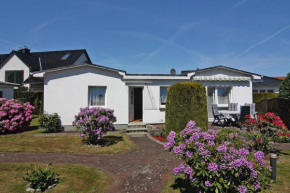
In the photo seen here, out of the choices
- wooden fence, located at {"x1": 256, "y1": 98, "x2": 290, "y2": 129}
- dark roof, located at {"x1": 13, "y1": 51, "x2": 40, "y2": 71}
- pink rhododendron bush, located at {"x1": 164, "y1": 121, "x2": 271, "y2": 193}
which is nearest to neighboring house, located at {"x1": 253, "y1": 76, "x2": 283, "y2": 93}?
wooden fence, located at {"x1": 256, "y1": 98, "x2": 290, "y2": 129}

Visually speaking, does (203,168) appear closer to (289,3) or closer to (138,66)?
(289,3)

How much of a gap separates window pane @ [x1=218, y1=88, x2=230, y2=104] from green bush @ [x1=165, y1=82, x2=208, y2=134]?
6666 mm

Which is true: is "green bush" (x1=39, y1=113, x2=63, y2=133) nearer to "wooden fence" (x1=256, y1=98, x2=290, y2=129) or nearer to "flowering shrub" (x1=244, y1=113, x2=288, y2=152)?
"flowering shrub" (x1=244, y1=113, x2=288, y2=152)

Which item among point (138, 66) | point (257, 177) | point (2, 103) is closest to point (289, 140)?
point (257, 177)

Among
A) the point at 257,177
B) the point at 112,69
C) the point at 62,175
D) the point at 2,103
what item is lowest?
the point at 62,175

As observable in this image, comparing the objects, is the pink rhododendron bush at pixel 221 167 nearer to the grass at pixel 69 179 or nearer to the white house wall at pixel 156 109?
the grass at pixel 69 179

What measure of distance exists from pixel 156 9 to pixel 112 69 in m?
4.65

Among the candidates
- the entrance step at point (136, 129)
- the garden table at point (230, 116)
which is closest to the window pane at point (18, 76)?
the entrance step at point (136, 129)

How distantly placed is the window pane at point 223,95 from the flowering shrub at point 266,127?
24.9 feet

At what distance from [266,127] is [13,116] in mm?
14083

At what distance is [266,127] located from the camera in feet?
22.9

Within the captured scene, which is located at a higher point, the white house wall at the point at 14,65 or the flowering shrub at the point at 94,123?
the white house wall at the point at 14,65

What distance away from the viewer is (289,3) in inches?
411

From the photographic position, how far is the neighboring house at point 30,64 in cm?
2406
